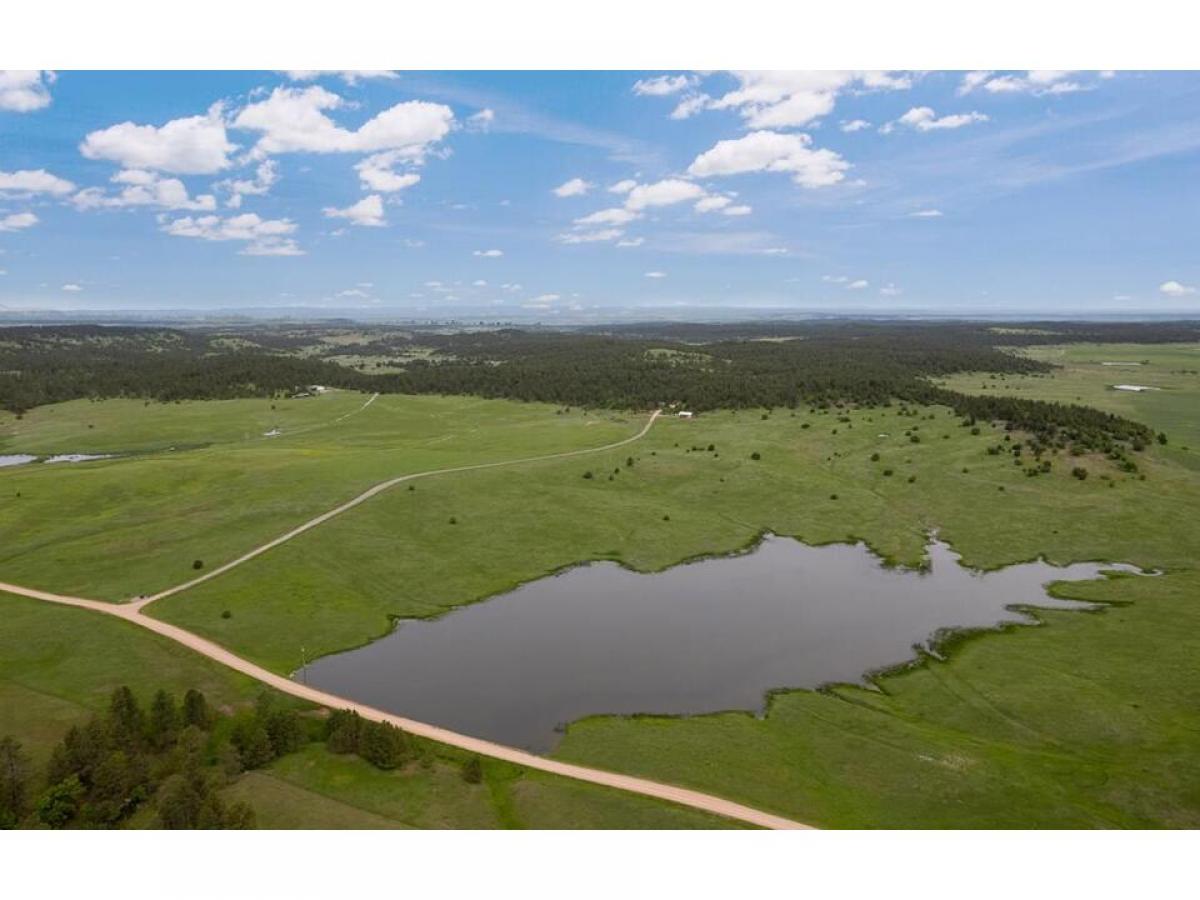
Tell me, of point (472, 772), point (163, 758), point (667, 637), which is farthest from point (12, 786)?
point (667, 637)

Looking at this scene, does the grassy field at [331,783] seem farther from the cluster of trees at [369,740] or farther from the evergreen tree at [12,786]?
the evergreen tree at [12,786]

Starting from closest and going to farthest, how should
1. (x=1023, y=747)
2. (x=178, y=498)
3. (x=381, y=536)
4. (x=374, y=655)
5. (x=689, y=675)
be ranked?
(x=1023, y=747), (x=689, y=675), (x=374, y=655), (x=381, y=536), (x=178, y=498)

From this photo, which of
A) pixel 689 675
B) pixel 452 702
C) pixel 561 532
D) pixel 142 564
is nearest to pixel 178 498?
pixel 142 564

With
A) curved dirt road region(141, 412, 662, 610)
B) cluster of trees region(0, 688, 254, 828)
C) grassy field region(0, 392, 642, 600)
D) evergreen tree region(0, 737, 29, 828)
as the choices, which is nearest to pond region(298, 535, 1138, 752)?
cluster of trees region(0, 688, 254, 828)

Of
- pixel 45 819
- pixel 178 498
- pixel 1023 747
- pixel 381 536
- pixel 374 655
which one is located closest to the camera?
pixel 45 819

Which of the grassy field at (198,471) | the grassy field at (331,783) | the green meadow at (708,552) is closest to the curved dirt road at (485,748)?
the grassy field at (331,783)

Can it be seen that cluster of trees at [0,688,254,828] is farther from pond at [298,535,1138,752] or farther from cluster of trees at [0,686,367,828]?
pond at [298,535,1138,752]

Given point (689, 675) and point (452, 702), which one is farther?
point (689, 675)

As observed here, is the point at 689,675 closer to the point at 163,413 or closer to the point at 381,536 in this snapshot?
the point at 381,536
